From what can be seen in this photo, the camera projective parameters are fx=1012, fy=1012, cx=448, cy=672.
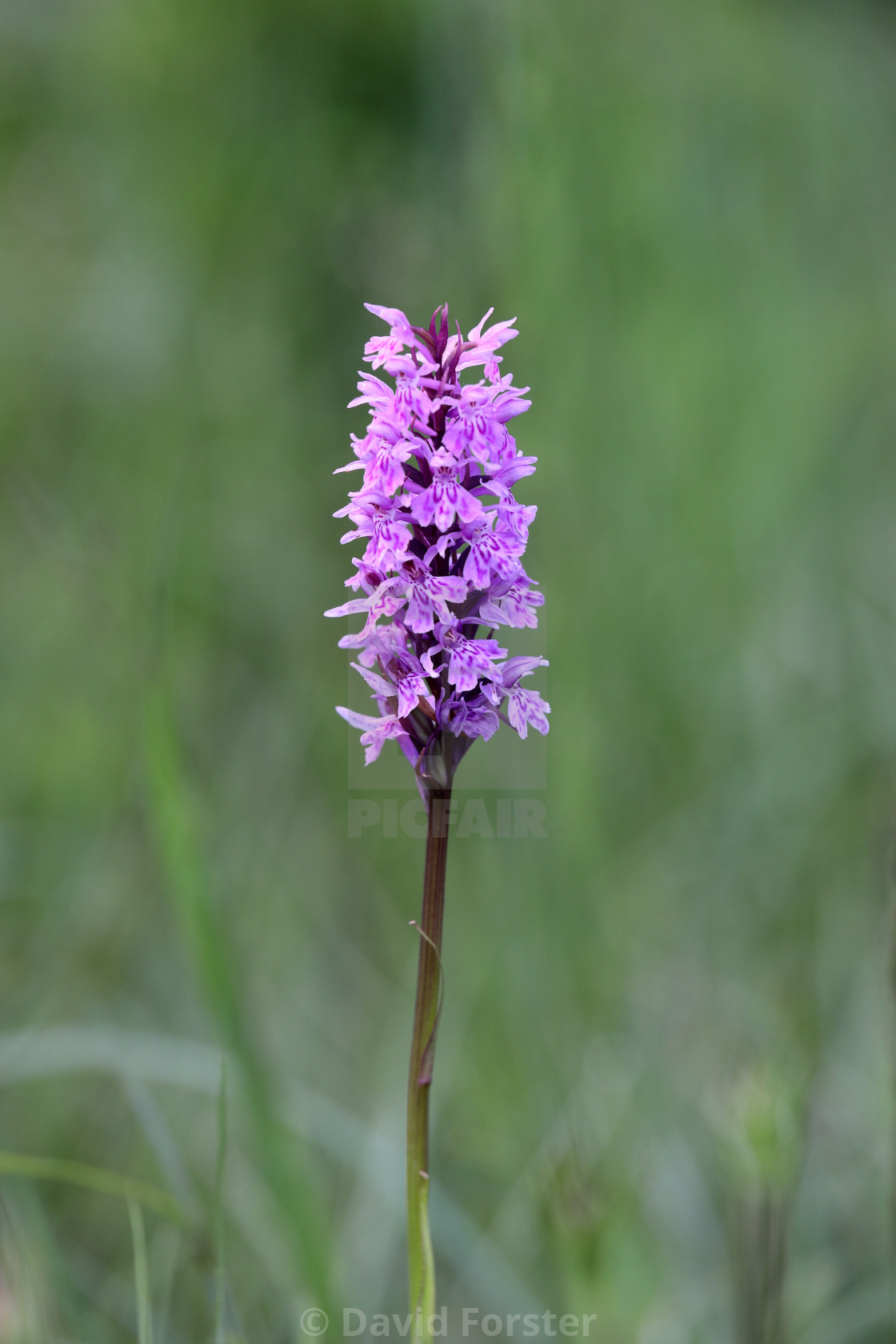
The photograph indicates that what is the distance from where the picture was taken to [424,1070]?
139 cm

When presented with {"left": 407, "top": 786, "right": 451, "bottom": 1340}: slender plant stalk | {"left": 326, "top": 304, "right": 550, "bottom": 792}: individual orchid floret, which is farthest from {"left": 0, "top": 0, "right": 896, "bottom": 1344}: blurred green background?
{"left": 326, "top": 304, "right": 550, "bottom": 792}: individual orchid floret

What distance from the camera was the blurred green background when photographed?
2.38m

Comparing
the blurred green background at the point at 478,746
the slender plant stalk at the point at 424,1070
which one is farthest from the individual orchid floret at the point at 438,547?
the blurred green background at the point at 478,746

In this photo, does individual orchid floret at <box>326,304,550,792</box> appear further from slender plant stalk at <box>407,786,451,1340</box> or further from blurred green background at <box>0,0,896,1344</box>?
blurred green background at <box>0,0,896,1344</box>

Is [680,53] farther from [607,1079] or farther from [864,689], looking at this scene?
[607,1079]

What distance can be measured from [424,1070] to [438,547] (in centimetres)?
72

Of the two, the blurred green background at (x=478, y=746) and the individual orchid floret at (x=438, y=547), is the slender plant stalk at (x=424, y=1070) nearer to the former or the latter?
the individual orchid floret at (x=438, y=547)

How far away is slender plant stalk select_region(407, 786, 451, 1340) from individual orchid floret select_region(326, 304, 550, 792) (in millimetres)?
115

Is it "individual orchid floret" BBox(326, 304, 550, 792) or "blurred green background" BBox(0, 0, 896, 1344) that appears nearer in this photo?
"individual orchid floret" BBox(326, 304, 550, 792)

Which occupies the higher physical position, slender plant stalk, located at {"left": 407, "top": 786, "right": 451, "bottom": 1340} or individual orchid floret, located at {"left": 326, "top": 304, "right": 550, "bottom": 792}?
individual orchid floret, located at {"left": 326, "top": 304, "right": 550, "bottom": 792}

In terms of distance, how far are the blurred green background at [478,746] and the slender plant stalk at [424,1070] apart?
37 centimetres

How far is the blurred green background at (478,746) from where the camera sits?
2383mm

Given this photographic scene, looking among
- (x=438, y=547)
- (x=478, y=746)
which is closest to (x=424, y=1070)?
(x=438, y=547)

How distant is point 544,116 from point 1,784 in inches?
121
